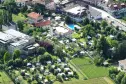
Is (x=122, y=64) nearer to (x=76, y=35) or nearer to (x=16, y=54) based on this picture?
(x=76, y=35)

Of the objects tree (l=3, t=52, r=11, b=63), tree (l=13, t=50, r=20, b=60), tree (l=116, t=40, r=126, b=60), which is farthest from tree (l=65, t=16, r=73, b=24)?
tree (l=3, t=52, r=11, b=63)

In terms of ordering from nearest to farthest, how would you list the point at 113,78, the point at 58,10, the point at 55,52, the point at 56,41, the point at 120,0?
the point at 113,78
the point at 55,52
the point at 56,41
the point at 58,10
the point at 120,0

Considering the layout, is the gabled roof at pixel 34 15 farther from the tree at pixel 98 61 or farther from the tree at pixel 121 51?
the tree at pixel 121 51

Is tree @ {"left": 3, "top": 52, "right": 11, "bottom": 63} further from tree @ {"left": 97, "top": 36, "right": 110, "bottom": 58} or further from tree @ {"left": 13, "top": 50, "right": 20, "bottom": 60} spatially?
tree @ {"left": 97, "top": 36, "right": 110, "bottom": 58}

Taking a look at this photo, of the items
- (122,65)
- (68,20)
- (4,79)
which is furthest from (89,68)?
(68,20)

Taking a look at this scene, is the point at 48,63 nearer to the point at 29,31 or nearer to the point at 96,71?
the point at 96,71

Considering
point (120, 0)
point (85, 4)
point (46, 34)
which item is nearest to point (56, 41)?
point (46, 34)
